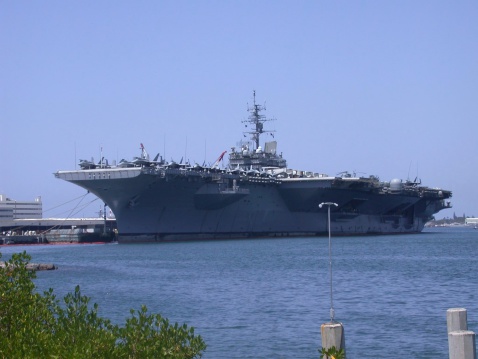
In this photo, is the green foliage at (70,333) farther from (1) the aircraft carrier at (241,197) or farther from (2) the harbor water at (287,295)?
(1) the aircraft carrier at (241,197)

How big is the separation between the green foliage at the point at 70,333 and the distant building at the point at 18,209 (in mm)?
90963

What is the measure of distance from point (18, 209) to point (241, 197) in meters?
62.0

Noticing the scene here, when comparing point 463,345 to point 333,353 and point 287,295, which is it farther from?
point 287,295

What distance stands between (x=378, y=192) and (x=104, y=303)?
41.2 meters

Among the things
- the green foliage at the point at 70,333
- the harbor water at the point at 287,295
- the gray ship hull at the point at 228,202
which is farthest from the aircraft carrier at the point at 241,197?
the green foliage at the point at 70,333

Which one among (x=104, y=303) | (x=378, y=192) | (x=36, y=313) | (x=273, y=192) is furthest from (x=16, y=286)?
(x=378, y=192)

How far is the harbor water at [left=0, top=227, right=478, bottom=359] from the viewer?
15133 millimetres

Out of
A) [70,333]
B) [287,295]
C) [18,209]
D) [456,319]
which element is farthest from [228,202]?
[18,209]

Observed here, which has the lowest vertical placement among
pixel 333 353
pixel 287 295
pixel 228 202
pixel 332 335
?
pixel 287 295

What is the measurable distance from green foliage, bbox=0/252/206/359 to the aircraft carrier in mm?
35998

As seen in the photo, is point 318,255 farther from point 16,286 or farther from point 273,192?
point 16,286

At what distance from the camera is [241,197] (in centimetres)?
5256

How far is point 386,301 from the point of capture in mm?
20484

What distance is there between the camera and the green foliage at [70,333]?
7125mm
